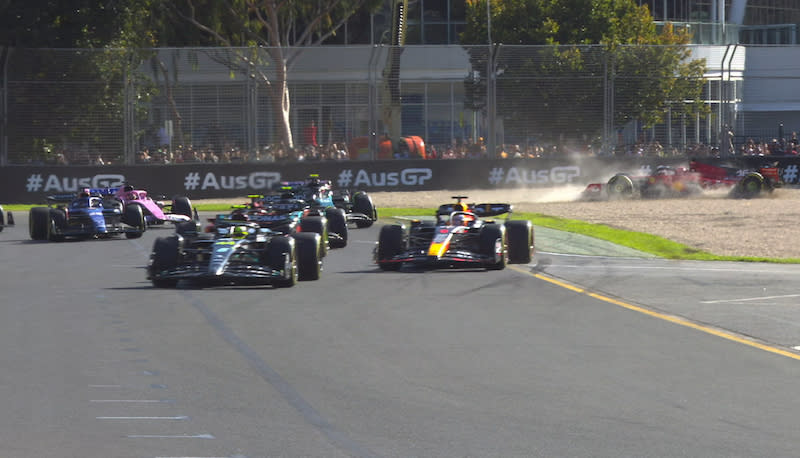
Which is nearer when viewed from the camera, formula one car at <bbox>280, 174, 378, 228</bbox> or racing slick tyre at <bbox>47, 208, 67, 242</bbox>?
racing slick tyre at <bbox>47, 208, 67, 242</bbox>

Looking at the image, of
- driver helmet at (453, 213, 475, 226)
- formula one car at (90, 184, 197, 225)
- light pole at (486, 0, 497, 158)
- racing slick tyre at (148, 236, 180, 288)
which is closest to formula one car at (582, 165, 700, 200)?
light pole at (486, 0, 497, 158)

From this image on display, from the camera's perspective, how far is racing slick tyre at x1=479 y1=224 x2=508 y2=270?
1694 cm

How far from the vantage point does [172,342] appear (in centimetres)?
1085

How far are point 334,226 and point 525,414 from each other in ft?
44.9

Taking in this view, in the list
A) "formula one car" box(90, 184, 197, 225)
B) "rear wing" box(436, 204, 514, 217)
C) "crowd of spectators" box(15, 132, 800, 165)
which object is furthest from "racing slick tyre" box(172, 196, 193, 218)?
"rear wing" box(436, 204, 514, 217)

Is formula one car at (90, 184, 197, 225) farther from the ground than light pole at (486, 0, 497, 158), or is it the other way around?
light pole at (486, 0, 497, 158)

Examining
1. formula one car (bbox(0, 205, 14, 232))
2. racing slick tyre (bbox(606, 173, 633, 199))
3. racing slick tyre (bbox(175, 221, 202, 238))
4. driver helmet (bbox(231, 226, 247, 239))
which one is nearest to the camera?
driver helmet (bbox(231, 226, 247, 239))

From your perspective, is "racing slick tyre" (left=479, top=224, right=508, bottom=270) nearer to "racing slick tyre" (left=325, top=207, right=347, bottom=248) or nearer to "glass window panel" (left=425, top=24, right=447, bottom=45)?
"racing slick tyre" (left=325, top=207, right=347, bottom=248)

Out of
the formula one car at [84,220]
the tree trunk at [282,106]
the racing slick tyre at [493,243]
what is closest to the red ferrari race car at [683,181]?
the tree trunk at [282,106]

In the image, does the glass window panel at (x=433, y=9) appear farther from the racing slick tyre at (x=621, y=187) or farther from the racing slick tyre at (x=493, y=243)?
the racing slick tyre at (x=493, y=243)

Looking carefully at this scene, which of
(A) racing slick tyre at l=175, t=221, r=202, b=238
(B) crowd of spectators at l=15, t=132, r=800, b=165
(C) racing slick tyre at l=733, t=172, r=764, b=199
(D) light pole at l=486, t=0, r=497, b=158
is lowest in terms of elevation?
(C) racing slick tyre at l=733, t=172, r=764, b=199

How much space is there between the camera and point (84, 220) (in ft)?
77.2

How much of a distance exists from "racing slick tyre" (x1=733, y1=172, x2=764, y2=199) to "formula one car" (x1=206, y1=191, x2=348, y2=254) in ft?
48.1

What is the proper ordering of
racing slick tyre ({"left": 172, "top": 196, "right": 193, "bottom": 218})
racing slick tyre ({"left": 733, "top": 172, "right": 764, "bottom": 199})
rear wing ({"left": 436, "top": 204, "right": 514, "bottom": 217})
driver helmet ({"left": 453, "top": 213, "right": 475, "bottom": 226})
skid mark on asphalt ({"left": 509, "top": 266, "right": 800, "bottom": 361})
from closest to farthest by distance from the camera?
skid mark on asphalt ({"left": 509, "top": 266, "right": 800, "bottom": 361})
driver helmet ({"left": 453, "top": 213, "right": 475, "bottom": 226})
rear wing ({"left": 436, "top": 204, "right": 514, "bottom": 217})
racing slick tyre ({"left": 172, "top": 196, "right": 193, "bottom": 218})
racing slick tyre ({"left": 733, "top": 172, "right": 764, "bottom": 199})
